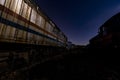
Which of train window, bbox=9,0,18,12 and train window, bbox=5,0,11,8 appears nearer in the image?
train window, bbox=5,0,11,8

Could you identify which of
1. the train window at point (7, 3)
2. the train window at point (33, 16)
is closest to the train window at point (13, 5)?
the train window at point (7, 3)

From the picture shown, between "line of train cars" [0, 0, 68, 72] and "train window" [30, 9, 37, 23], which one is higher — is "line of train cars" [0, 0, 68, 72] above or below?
below

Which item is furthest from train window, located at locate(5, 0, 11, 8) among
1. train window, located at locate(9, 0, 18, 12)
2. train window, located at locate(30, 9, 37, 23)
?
train window, located at locate(30, 9, 37, 23)

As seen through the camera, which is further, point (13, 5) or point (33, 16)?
point (33, 16)

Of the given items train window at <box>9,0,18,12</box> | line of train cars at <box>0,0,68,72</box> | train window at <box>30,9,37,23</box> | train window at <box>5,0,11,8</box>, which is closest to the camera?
line of train cars at <box>0,0,68,72</box>

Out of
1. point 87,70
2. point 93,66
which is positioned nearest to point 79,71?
point 87,70

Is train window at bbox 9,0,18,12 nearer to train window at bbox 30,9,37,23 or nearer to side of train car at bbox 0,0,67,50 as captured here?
side of train car at bbox 0,0,67,50

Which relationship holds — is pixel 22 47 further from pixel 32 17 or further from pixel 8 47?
pixel 32 17

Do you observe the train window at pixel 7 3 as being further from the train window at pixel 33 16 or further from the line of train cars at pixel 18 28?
the train window at pixel 33 16

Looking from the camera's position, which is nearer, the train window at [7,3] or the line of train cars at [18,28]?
the line of train cars at [18,28]

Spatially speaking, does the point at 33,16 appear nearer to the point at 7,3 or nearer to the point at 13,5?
the point at 13,5

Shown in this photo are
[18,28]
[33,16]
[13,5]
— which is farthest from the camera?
[33,16]

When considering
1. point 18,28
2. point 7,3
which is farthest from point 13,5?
point 18,28

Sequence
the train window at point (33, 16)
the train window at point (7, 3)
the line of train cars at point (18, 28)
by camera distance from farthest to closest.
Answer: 1. the train window at point (33, 16)
2. the train window at point (7, 3)
3. the line of train cars at point (18, 28)
